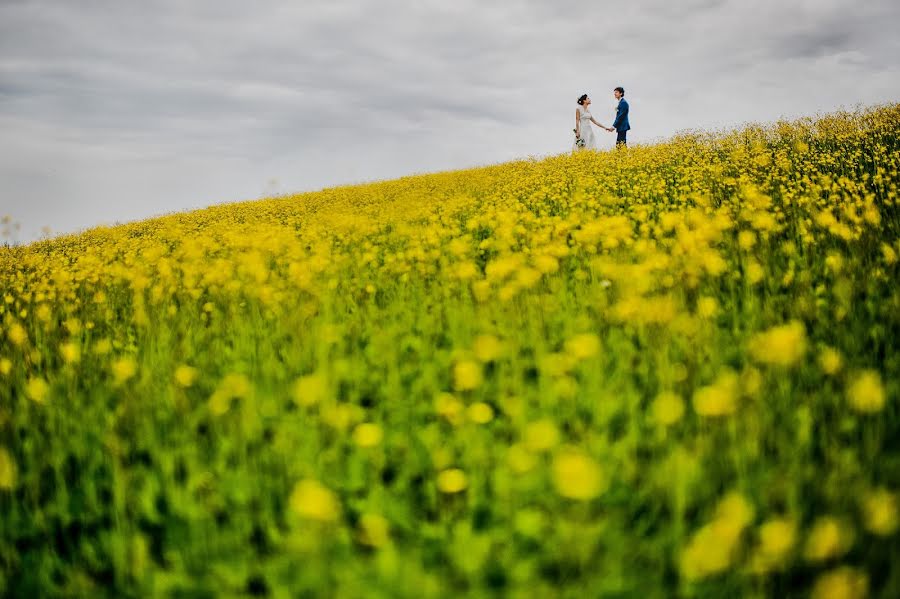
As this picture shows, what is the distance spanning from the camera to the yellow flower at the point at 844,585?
1230mm

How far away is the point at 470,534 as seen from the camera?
160 cm

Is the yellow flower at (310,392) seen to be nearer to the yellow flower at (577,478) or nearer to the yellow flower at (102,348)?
the yellow flower at (577,478)

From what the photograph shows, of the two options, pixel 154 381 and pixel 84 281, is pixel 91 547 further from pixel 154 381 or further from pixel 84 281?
pixel 84 281

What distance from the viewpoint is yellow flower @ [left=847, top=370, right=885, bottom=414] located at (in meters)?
1.73

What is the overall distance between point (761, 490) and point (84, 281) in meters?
7.18

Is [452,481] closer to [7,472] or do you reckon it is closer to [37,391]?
[7,472]

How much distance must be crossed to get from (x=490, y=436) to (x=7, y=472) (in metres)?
1.90

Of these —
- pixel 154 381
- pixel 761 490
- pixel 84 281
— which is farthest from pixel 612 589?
pixel 84 281

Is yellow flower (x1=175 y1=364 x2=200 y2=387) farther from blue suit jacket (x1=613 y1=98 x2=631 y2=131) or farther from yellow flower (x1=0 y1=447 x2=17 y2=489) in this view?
blue suit jacket (x1=613 y1=98 x2=631 y2=131)

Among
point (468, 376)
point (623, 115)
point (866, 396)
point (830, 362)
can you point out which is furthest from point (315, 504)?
point (623, 115)

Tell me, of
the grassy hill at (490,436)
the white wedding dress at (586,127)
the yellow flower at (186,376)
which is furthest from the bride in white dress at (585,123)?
the yellow flower at (186,376)

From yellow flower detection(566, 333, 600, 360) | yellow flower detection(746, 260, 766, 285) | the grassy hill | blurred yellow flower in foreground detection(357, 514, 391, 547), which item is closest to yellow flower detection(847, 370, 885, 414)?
the grassy hill

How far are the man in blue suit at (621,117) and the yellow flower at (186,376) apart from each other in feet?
48.9

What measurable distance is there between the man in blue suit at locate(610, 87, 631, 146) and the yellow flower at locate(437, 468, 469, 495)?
1530 cm
